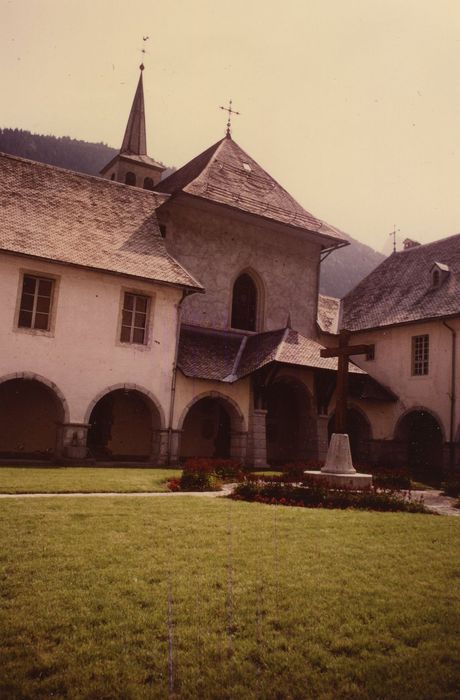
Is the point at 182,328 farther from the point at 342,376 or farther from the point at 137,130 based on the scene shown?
the point at 137,130


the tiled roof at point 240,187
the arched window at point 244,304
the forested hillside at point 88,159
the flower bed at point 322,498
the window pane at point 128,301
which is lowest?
the flower bed at point 322,498

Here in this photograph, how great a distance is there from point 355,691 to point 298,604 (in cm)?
148

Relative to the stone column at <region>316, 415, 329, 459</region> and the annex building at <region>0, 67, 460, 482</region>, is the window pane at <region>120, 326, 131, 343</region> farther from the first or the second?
the stone column at <region>316, 415, 329, 459</region>

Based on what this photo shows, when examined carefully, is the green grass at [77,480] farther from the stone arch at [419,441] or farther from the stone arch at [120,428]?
the stone arch at [419,441]

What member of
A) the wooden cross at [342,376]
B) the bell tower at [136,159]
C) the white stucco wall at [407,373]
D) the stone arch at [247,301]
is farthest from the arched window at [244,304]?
the bell tower at [136,159]

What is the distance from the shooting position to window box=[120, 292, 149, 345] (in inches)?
811

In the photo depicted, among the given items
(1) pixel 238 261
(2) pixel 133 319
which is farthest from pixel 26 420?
(1) pixel 238 261

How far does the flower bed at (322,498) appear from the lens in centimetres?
1182

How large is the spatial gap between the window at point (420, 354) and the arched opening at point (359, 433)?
3.35 m

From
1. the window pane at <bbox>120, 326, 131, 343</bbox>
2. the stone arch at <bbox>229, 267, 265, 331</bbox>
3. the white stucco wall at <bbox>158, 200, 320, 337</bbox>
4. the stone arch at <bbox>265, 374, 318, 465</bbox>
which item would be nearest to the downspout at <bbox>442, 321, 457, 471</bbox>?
the stone arch at <bbox>265, 374, 318, 465</bbox>

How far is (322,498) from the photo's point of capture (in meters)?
12.0

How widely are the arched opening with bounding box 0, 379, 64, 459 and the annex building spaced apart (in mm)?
54

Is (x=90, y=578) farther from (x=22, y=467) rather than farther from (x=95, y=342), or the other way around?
(x=95, y=342)

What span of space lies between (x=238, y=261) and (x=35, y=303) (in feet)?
32.5
